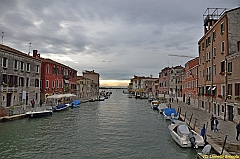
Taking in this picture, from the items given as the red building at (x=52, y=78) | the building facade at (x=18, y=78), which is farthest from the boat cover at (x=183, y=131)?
the red building at (x=52, y=78)

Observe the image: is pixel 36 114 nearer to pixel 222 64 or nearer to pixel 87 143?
pixel 87 143

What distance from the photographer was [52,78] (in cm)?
3675

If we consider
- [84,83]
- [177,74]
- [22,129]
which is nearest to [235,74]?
[22,129]

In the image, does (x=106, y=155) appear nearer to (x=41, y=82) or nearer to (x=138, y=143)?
(x=138, y=143)

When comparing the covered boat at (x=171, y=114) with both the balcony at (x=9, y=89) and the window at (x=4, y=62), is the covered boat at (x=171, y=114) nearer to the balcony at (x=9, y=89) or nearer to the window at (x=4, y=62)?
the balcony at (x=9, y=89)

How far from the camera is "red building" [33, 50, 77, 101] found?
112ft

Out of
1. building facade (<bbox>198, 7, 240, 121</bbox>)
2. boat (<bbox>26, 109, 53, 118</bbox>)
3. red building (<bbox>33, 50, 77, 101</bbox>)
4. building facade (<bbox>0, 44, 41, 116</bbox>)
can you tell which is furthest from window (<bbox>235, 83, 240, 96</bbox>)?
red building (<bbox>33, 50, 77, 101</bbox>)

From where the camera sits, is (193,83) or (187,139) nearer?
(187,139)

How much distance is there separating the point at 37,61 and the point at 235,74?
24191mm

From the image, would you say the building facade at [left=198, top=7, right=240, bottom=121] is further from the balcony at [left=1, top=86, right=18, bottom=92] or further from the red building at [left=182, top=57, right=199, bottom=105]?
the balcony at [left=1, top=86, right=18, bottom=92]

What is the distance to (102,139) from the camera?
15.1 m

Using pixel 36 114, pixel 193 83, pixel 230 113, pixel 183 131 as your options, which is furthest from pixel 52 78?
pixel 183 131

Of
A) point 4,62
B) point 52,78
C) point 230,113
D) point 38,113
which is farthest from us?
point 52,78

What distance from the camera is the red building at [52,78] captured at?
34031mm
